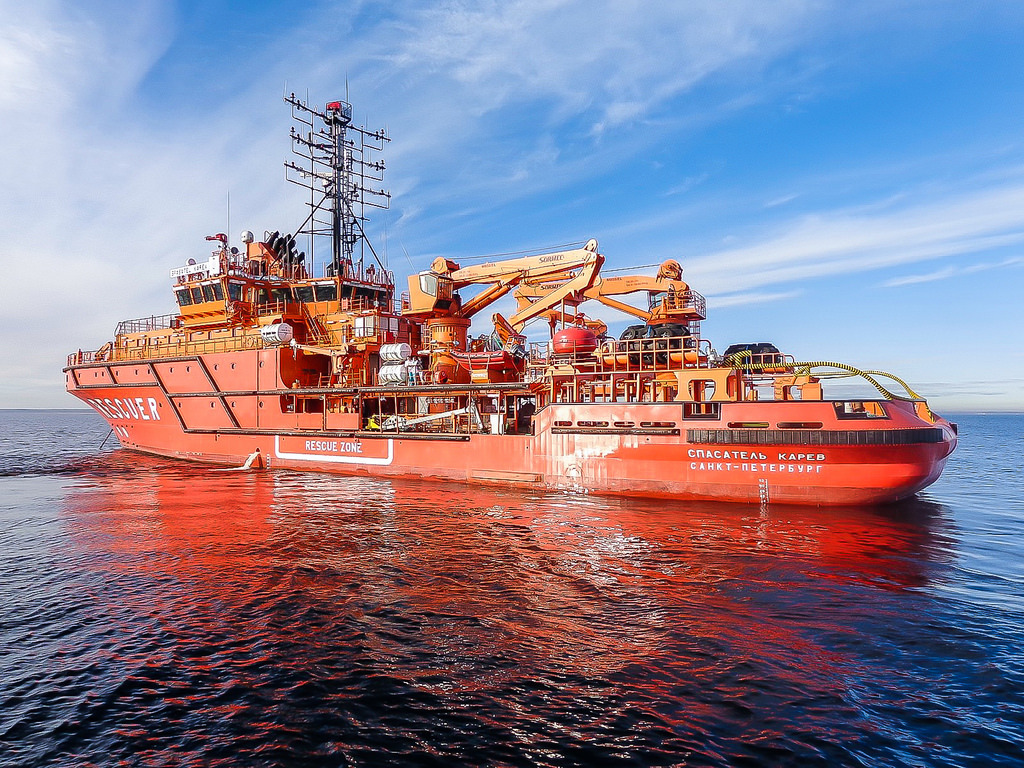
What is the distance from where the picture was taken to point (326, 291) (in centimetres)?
2498

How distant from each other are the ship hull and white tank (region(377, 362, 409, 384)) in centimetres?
205

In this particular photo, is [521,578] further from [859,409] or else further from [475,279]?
[475,279]

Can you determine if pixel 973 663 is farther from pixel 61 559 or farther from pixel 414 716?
pixel 61 559

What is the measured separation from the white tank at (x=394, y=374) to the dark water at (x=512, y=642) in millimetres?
8157

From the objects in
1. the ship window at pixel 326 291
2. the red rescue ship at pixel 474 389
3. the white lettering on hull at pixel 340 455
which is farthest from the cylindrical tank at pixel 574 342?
the ship window at pixel 326 291

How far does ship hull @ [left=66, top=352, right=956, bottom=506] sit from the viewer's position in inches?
556

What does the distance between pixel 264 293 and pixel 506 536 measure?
19546 millimetres

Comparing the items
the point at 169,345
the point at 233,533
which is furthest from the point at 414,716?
the point at 169,345

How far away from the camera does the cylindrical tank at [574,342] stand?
57.6 ft

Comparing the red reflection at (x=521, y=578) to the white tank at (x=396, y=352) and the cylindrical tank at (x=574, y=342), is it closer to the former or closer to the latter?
the cylindrical tank at (x=574, y=342)

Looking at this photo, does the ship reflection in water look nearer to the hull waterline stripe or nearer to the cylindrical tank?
the hull waterline stripe

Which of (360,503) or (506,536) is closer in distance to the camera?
(506,536)

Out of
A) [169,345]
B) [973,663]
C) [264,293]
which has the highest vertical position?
[264,293]

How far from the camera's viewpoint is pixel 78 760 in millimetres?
4930
